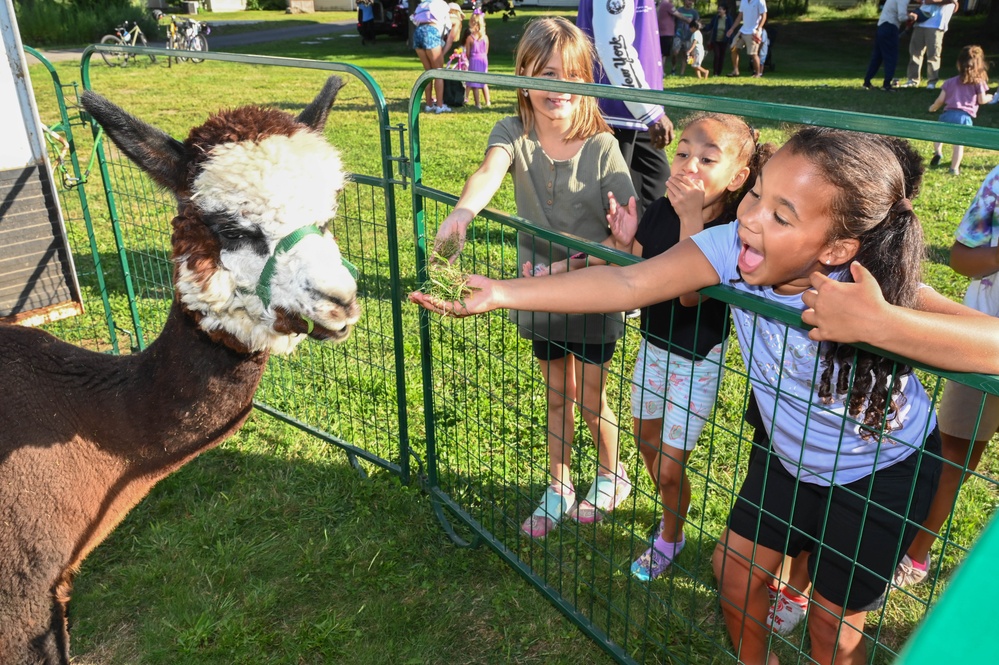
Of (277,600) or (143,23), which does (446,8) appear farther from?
(143,23)

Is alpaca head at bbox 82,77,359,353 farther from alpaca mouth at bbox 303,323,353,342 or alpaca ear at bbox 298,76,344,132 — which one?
alpaca ear at bbox 298,76,344,132

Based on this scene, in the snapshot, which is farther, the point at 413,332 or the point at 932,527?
the point at 413,332

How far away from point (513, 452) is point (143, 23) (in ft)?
93.2

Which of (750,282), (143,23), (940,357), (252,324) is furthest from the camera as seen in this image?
(143,23)

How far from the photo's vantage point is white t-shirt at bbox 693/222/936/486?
1844mm

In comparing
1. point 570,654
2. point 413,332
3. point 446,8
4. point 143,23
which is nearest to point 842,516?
point 570,654

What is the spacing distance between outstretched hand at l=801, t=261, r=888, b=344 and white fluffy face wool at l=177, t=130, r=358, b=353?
1.12m

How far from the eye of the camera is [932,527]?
113 inches

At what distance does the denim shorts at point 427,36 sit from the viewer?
12.8 metres

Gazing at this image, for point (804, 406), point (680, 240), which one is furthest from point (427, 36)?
point (804, 406)

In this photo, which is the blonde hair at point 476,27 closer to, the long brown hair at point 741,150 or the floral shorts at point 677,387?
the long brown hair at point 741,150

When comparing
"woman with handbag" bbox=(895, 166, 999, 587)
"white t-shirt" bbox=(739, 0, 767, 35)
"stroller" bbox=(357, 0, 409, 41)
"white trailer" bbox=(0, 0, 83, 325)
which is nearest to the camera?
"woman with handbag" bbox=(895, 166, 999, 587)

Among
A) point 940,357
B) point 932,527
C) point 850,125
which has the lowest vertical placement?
point 932,527

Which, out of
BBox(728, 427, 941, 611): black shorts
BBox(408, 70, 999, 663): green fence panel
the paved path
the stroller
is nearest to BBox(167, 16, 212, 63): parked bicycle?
the paved path
